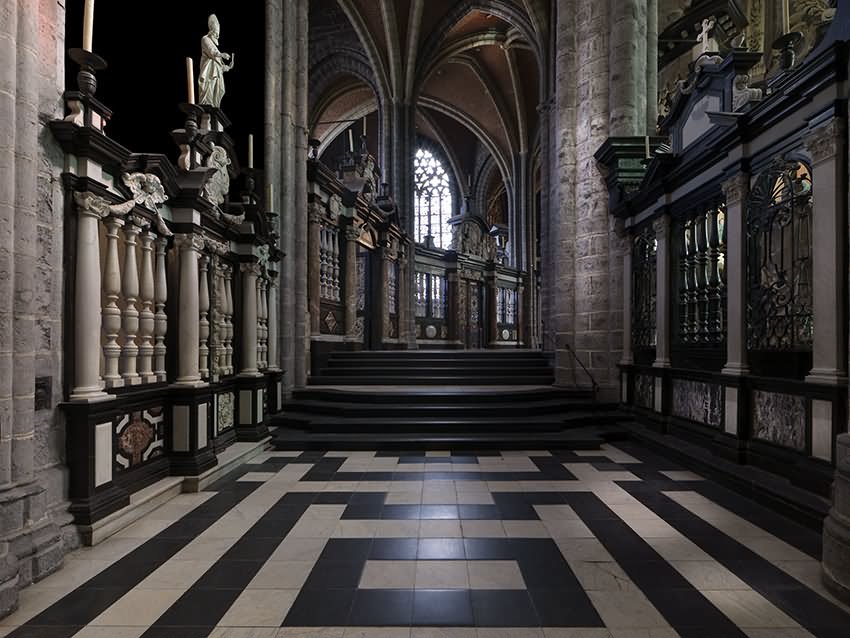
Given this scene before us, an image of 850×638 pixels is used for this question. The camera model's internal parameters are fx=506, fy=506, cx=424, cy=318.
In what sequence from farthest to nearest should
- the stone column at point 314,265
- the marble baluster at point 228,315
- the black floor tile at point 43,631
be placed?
1. the stone column at point 314,265
2. the marble baluster at point 228,315
3. the black floor tile at point 43,631

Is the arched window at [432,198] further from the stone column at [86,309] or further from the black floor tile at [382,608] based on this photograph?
the black floor tile at [382,608]

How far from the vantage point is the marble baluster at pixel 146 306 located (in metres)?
3.98

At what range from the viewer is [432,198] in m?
26.5

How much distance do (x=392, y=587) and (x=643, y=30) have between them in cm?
854

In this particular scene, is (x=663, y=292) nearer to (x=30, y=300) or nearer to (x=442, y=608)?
(x=442, y=608)

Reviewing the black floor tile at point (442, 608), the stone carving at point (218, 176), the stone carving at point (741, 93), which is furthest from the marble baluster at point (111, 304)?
the stone carving at point (741, 93)

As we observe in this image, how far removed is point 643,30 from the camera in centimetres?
778

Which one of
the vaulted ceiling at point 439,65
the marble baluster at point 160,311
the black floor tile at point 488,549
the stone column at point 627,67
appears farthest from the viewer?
the vaulted ceiling at point 439,65

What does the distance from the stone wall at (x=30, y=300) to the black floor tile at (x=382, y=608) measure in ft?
5.31

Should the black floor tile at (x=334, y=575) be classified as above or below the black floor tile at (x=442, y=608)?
below

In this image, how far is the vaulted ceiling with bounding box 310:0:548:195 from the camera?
50.0 feet

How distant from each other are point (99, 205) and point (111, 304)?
0.68m

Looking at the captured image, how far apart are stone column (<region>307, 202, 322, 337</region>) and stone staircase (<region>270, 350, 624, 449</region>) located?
1.00 meters

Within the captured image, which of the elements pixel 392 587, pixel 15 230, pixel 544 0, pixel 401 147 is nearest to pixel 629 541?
pixel 392 587
